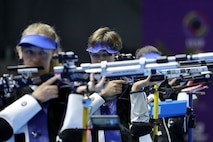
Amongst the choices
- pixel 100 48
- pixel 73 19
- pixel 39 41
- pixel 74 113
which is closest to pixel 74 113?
pixel 74 113

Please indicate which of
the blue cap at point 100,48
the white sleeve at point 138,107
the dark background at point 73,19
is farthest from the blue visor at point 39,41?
the dark background at point 73,19

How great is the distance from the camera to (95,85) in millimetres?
2541

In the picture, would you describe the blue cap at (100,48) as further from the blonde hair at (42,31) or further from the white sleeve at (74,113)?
the white sleeve at (74,113)

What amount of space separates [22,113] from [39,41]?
13.0 inches

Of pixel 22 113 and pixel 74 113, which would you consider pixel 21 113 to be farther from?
pixel 74 113

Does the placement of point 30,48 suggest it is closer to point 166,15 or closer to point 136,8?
point 166,15

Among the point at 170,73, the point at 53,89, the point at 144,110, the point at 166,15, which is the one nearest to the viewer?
the point at 53,89

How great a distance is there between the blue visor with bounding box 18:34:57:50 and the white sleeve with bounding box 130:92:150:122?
723mm

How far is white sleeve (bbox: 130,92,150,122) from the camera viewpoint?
3203 millimetres

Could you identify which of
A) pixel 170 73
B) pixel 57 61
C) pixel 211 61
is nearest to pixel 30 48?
pixel 57 61

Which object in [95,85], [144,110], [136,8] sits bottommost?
[144,110]

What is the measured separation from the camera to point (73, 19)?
8.16 meters

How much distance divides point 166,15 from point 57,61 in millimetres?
4736

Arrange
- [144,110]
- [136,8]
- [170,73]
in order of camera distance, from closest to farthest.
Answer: [170,73] → [144,110] → [136,8]
